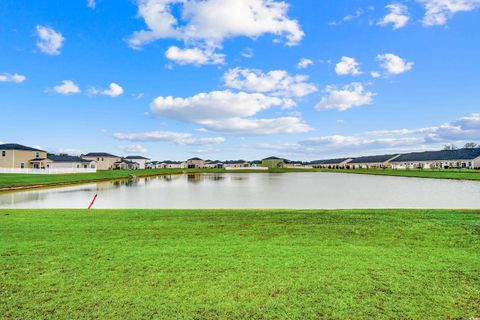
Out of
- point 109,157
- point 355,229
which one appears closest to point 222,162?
point 109,157

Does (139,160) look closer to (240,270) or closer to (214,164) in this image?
(214,164)

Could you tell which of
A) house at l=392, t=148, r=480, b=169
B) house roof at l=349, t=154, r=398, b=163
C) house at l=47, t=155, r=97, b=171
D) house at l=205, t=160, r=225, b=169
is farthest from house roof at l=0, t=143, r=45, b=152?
house roof at l=349, t=154, r=398, b=163

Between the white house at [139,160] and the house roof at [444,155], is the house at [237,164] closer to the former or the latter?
the white house at [139,160]

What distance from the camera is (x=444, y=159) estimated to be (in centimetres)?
8825

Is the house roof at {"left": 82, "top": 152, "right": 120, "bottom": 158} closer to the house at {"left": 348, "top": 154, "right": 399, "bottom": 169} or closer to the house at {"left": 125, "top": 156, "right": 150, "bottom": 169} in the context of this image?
Result: the house at {"left": 125, "top": 156, "right": 150, "bottom": 169}

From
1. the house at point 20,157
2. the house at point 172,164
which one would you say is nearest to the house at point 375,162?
the house at point 172,164

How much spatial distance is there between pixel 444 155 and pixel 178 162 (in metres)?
125

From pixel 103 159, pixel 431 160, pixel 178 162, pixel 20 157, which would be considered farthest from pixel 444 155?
pixel 178 162

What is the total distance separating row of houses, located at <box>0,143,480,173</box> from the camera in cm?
5964

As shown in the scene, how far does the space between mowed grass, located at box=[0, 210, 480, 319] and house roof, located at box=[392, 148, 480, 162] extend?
9161 centimetres

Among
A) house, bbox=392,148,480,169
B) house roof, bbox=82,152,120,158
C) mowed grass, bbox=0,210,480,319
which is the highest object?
house roof, bbox=82,152,120,158

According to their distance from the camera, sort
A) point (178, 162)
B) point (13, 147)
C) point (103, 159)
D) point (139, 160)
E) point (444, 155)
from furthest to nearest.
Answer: point (178, 162) → point (139, 160) → point (103, 159) → point (444, 155) → point (13, 147)

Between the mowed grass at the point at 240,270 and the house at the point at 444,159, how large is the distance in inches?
3483

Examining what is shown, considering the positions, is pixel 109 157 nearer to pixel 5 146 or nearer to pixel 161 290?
Result: pixel 5 146
